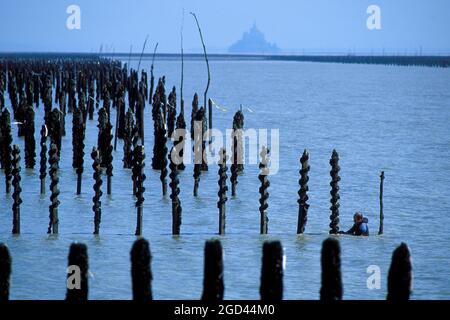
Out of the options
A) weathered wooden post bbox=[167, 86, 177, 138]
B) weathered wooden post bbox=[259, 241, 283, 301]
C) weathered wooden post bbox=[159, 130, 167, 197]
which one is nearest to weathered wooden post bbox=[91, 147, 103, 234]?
weathered wooden post bbox=[159, 130, 167, 197]

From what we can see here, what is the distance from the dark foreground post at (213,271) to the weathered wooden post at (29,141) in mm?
19226

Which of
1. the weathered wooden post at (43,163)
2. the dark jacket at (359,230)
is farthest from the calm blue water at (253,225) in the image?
the weathered wooden post at (43,163)

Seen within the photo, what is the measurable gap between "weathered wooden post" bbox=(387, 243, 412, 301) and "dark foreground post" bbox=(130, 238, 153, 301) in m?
3.13

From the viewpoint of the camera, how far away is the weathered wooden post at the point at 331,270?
14.1 meters

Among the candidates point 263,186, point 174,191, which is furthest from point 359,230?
point 174,191

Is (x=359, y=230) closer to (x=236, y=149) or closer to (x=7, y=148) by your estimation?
(x=236, y=149)

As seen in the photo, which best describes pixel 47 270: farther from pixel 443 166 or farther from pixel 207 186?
pixel 443 166

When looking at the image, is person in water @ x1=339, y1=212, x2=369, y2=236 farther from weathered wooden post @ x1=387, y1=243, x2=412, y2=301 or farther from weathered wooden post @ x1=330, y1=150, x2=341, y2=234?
weathered wooden post @ x1=387, y1=243, x2=412, y2=301

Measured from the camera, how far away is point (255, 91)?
4003 inches

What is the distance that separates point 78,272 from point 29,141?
782 inches

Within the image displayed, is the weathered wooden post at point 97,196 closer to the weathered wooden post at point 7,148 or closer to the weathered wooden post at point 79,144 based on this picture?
the weathered wooden post at point 7,148
